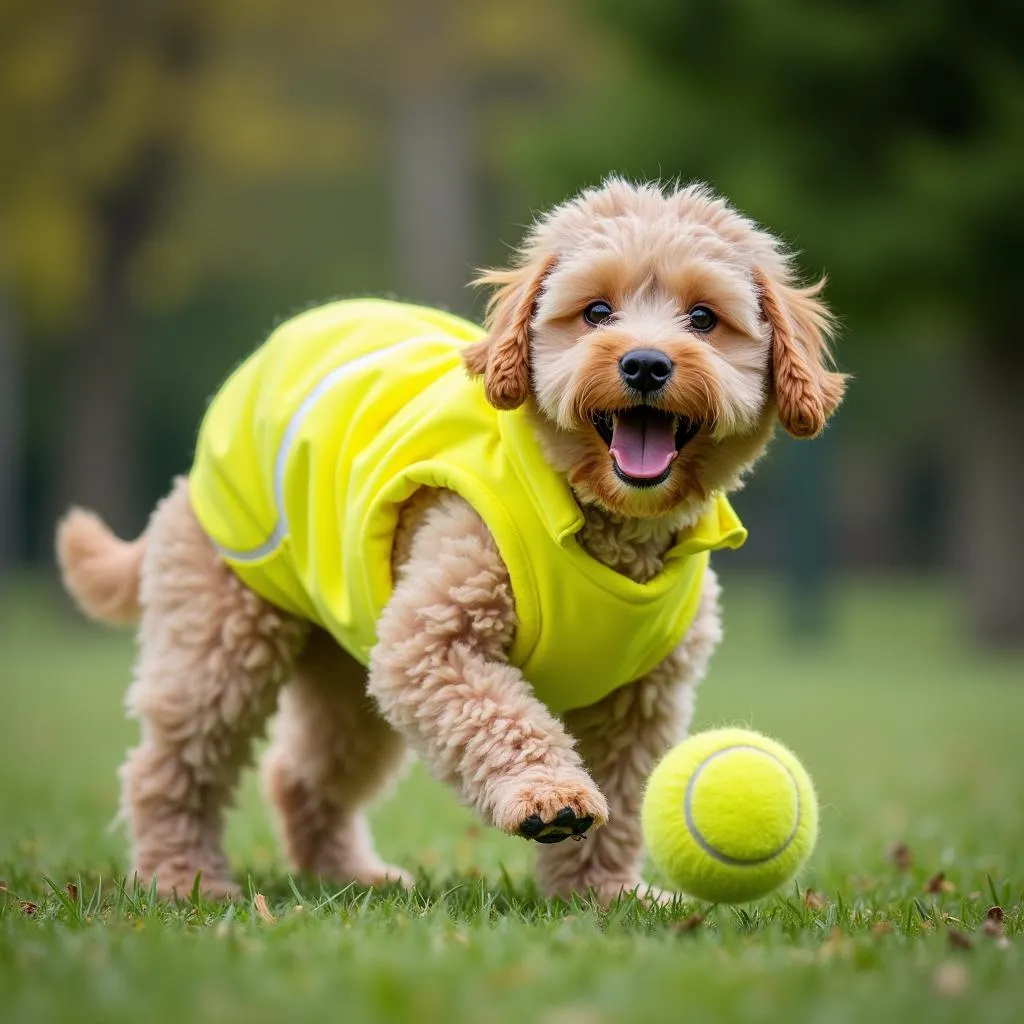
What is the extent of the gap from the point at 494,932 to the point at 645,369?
47.8 inches

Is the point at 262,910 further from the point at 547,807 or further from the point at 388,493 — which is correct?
the point at 388,493

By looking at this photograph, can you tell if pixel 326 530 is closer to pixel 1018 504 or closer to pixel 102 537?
pixel 102 537

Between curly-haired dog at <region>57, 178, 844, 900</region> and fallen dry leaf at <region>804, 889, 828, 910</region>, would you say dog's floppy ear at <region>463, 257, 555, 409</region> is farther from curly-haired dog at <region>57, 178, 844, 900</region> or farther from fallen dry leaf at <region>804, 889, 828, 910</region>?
fallen dry leaf at <region>804, 889, 828, 910</region>

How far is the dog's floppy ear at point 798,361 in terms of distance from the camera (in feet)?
11.7

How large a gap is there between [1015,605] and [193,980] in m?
15.2

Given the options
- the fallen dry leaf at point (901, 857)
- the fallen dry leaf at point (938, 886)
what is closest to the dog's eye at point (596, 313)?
the fallen dry leaf at point (938, 886)

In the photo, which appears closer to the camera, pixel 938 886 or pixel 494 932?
pixel 494 932

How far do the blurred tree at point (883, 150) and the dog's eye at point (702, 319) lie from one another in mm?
11667

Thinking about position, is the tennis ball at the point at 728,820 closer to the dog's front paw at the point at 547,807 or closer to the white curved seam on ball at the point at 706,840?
the white curved seam on ball at the point at 706,840

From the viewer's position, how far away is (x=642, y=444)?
351 centimetres

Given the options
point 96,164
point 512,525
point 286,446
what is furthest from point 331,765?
point 96,164

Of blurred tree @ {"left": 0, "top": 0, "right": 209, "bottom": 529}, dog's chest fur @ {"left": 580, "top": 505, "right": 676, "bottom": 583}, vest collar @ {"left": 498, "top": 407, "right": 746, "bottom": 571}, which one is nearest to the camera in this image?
vest collar @ {"left": 498, "top": 407, "right": 746, "bottom": 571}

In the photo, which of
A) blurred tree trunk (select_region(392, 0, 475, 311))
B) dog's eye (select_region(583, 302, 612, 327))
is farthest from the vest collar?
blurred tree trunk (select_region(392, 0, 475, 311))

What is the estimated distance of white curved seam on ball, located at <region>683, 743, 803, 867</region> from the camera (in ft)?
10.8
